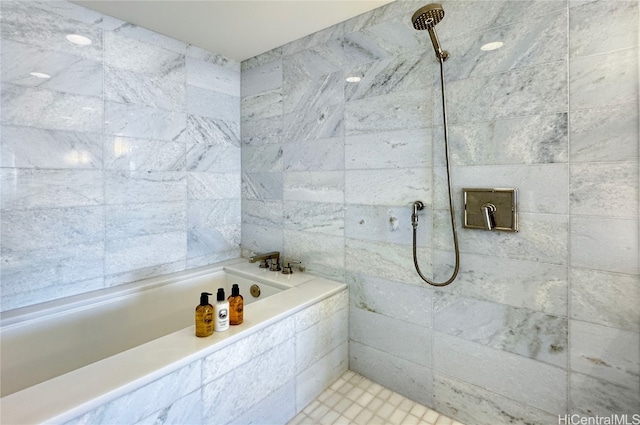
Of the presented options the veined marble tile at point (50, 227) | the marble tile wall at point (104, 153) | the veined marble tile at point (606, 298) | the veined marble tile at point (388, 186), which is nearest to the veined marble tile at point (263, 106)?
the marble tile wall at point (104, 153)

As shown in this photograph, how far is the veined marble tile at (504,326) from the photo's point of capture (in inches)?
50.4

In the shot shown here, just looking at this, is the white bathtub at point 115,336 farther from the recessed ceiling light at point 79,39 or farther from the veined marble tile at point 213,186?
the recessed ceiling light at point 79,39

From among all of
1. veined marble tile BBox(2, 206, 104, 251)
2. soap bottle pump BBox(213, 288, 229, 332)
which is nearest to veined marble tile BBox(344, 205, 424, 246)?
soap bottle pump BBox(213, 288, 229, 332)

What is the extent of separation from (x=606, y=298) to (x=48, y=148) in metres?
2.66

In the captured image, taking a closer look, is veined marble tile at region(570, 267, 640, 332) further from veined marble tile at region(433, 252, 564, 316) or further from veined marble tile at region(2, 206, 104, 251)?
veined marble tile at region(2, 206, 104, 251)

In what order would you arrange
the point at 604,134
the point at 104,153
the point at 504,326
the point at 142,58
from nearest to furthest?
the point at 604,134 → the point at 504,326 → the point at 104,153 → the point at 142,58

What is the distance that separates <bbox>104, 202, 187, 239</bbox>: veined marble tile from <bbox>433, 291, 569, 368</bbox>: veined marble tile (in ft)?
5.77

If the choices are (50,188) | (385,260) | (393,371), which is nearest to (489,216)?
(385,260)

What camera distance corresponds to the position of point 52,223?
166 cm

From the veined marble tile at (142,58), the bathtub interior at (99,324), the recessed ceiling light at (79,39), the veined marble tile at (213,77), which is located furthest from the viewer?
the veined marble tile at (213,77)

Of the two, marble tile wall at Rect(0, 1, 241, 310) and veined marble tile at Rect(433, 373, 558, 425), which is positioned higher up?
marble tile wall at Rect(0, 1, 241, 310)

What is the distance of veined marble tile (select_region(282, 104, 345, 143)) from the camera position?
193cm

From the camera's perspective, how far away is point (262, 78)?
2350mm

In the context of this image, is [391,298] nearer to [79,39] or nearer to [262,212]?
[262,212]
